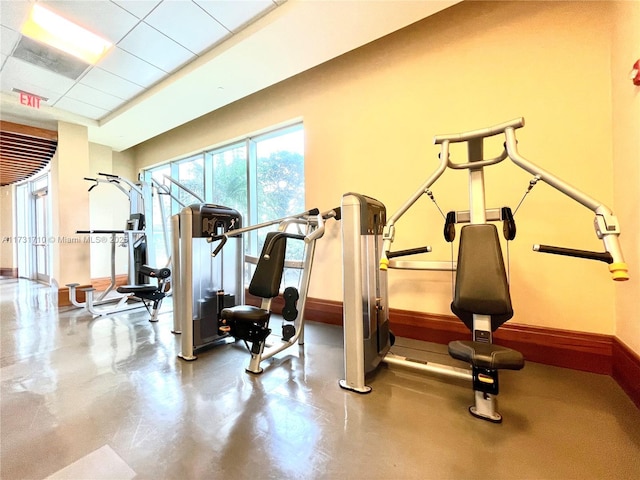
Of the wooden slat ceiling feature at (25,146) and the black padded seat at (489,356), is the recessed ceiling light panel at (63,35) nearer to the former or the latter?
the wooden slat ceiling feature at (25,146)

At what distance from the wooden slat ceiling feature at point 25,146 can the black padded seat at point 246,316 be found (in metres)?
5.08

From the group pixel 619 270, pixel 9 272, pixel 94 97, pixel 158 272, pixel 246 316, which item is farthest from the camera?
pixel 9 272

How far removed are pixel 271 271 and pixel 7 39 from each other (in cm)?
357

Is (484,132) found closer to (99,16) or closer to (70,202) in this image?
(99,16)

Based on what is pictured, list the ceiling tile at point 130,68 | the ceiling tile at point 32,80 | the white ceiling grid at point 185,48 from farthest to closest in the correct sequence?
the ceiling tile at point 32,80, the ceiling tile at point 130,68, the white ceiling grid at point 185,48

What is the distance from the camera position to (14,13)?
2.37 meters

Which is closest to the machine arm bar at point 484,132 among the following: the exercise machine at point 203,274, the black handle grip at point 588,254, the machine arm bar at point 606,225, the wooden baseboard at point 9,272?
the machine arm bar at point 606,225

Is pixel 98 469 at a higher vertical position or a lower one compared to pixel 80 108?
lower

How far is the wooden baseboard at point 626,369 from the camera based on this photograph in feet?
5.40

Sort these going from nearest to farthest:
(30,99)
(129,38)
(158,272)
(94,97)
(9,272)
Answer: (129,38)
(158,272)
(30,99)
(94,97)
(9,272)

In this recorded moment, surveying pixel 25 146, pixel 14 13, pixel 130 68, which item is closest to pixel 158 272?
pixel 130 68

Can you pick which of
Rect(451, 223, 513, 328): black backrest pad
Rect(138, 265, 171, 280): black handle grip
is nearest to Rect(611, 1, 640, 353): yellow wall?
Rect(451, 223, 513, 328): black backrest pad

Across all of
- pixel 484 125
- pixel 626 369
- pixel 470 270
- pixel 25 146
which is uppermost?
pixel 25 146

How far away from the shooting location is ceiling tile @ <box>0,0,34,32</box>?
227 cm
